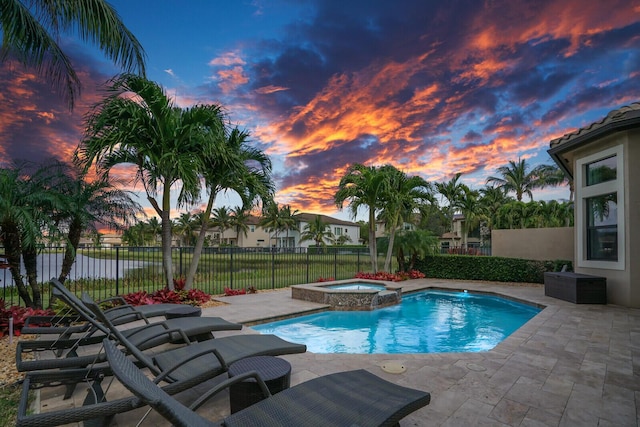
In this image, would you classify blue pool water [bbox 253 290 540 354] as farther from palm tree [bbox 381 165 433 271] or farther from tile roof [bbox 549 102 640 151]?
tile roof [bbox 549 102 640 151]

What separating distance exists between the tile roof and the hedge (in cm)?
506

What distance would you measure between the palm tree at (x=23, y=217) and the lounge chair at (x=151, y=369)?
3.02m

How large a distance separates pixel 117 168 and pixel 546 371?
907 centimetres

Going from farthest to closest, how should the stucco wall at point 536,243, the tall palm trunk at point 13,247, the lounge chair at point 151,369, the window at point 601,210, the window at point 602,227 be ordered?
the stucco wall at point 536,243
the window at point 602,227
the window at point 601,210
the tall palm trunk at point 13,247
the lounge chair at point 151,369

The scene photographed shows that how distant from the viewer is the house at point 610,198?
8031 millimetres

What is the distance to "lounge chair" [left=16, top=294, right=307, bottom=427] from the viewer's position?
1.67 m

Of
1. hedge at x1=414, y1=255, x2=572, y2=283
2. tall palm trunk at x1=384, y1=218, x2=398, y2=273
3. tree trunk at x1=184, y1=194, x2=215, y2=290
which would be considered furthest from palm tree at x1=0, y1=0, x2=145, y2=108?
hedge at x1=414, y1=255, x2=572, y2=283

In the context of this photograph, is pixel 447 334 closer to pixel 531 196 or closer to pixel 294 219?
pixel 531 196

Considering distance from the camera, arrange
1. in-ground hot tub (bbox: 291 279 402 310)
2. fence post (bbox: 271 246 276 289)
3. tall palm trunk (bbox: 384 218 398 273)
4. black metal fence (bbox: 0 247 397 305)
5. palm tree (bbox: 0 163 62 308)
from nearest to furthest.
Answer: palm tree (bbox: 0 163 62 308) < in-ground hot tub (bbox: 291 279 402 310) < black metal fence (bbox: 0 247 397 305) < fence post (bbox: 271 246 276 289) < tall palm trunk (bbox: 384 218 398 273)

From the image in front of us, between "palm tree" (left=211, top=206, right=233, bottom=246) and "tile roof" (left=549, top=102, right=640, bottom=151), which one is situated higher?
"tile roof" (left=549, top=102, right=640, bottom=151)

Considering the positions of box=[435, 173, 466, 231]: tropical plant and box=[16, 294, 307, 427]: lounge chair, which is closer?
box=[16, 294, 307, 427]: lounge chair

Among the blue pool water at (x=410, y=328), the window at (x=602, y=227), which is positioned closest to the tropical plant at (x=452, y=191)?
the window at (x=602, y=227)

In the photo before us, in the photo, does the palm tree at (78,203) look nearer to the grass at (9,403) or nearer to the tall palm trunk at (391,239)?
the grass at (9,403)

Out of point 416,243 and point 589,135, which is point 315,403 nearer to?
point 589,135
